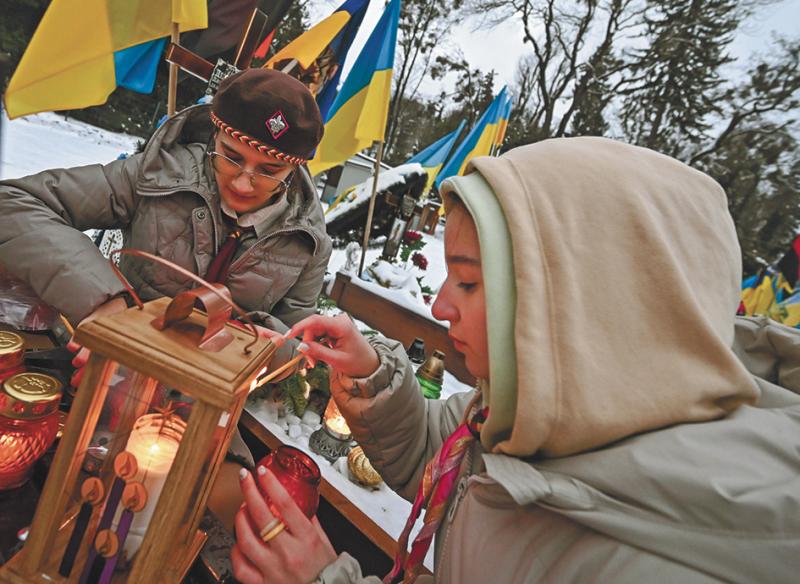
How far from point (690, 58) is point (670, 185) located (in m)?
16.7

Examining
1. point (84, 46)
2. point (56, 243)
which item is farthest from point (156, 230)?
point (84, 46)

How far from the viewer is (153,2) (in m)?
2.04

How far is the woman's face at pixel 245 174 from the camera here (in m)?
1.40

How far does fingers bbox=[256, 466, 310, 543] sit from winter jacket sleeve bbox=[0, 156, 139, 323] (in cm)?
78

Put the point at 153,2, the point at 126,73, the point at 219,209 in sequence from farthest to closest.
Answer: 1. the point at 126,73
2. the point at 153,2
3. the point at 219,209

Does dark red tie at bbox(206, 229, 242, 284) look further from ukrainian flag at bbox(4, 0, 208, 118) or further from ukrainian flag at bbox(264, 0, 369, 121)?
ukrainian flag at bbox(264, 0, 369, 121)

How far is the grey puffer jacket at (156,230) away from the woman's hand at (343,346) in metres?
0.34

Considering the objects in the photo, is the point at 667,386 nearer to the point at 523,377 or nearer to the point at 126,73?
the point at 523,377

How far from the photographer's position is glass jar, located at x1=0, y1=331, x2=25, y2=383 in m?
0.84

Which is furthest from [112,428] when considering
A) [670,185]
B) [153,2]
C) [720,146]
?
[720,146]

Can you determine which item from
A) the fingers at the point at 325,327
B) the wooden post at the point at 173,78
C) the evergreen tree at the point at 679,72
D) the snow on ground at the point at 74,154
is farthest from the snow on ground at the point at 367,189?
the evergreen tree at the point at 679,72

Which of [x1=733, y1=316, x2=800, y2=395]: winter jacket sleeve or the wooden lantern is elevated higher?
[x1=733, y1=316, x2=800, y2=395]: winter jacket sleeve

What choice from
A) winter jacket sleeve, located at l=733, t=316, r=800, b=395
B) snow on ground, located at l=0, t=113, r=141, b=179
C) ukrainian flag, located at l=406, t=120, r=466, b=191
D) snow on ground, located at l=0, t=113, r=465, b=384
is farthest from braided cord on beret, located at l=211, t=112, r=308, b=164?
ukrainian flag, located at l=406, t=120, r=466, b=191

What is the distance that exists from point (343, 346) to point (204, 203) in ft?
2.69
